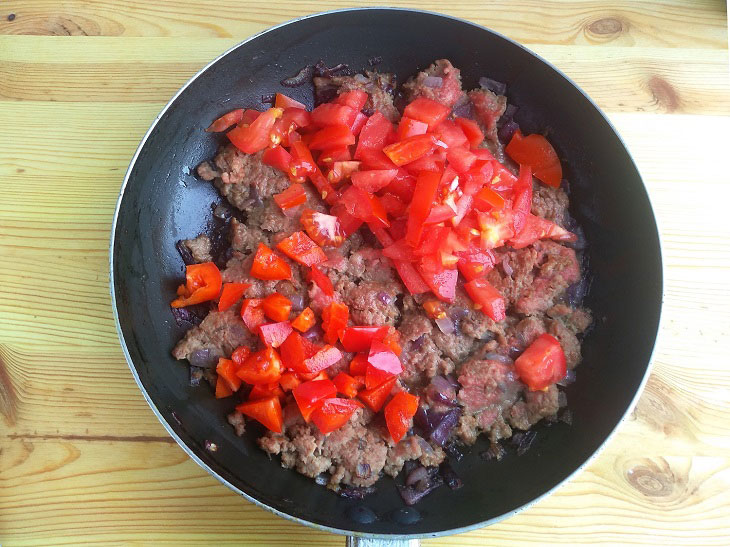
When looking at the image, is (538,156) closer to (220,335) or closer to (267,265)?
(267,265)

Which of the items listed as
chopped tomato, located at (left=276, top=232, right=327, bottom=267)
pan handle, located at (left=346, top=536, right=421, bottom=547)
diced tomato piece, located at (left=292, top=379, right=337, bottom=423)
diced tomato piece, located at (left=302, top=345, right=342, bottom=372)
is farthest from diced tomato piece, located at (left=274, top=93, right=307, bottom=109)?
pan handle, located at (left=346, top=536, right=421, bottom=547)

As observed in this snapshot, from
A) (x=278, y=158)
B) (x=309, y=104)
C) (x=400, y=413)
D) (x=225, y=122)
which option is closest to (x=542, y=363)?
(x=400, y=413)

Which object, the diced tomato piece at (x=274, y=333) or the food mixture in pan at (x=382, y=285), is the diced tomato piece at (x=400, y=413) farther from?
the diced tomato piece at (x=274, y=333)

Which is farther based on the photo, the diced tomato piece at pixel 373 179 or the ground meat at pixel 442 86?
the ground meat at pixel 442 86

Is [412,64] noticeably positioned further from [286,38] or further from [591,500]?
[591,500]

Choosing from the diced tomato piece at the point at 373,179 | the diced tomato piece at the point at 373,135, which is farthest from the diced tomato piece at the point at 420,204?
the diced tomato piece at the point at 373,135

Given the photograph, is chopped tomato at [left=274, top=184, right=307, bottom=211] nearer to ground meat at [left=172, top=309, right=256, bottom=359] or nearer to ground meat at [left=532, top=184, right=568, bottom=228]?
ground meat at [left=172, top=309, right=256, bottom=359]
